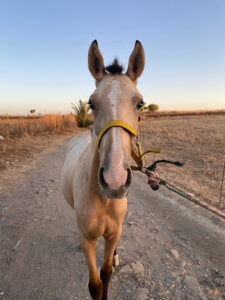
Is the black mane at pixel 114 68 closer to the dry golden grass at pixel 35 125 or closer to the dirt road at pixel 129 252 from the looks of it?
the dirt road at pixel 129 252

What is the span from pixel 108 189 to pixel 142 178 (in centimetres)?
475

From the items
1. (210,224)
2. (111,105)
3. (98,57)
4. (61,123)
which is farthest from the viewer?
(61,123)

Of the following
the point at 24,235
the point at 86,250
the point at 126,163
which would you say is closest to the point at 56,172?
the point at 24,235

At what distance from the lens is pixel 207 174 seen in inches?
231

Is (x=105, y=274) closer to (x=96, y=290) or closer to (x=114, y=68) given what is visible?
(x=96, y=290)

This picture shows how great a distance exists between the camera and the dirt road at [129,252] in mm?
2217

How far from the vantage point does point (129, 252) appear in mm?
2801

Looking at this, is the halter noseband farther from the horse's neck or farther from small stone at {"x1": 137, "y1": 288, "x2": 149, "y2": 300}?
small stone at {"x1": 137, "y1": 288, "x2": 149, "y2": 300}

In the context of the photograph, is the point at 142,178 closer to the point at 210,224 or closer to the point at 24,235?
the point at 210,224

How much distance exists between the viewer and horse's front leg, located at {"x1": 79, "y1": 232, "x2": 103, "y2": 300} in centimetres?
190

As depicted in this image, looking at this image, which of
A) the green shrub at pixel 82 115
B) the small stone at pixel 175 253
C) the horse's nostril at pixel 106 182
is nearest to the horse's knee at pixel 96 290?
the small stone at pixel 175 253

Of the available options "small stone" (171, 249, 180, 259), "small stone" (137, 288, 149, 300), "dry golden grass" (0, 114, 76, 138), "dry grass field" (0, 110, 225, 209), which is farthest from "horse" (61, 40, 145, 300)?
"dry golden grass" (0, 114, 76, 138)

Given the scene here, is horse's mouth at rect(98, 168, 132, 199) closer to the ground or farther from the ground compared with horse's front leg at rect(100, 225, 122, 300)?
farther from the ground

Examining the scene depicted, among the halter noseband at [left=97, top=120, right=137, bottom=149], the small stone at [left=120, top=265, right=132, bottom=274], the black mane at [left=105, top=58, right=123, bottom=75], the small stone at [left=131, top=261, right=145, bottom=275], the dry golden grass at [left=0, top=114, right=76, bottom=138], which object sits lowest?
the small stone at [left=120, top=265, right=132, bottom=274]
